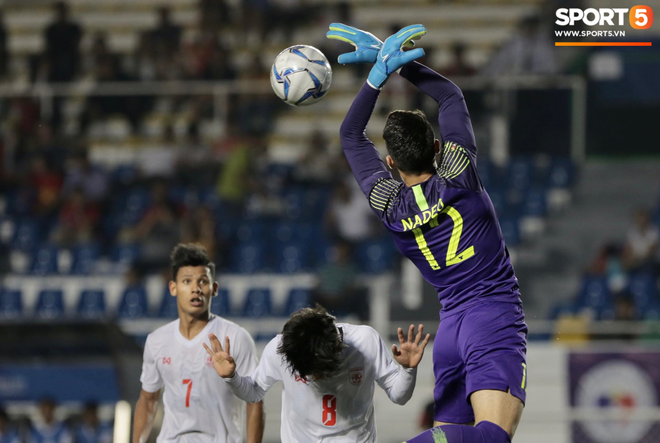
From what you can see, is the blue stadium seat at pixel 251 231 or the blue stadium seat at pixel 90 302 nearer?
the blue stadium seat at pixel 90 302

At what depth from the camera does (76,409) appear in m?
9.16

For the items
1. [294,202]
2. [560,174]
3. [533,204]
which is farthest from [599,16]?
[294,202]

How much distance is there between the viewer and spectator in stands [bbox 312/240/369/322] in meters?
10.4

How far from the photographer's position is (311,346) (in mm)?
3977

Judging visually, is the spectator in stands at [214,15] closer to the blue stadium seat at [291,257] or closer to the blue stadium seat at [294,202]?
the blue stadium seat at [294,202]

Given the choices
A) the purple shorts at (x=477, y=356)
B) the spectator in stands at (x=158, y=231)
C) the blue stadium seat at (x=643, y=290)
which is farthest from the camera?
the spectator in stands at (x=158, y=231)

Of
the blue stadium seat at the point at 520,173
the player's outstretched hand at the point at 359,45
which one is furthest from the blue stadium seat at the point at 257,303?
the player's outstretched hand at the point at 359,45

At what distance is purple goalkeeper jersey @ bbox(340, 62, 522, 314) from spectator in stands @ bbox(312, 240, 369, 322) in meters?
5.99

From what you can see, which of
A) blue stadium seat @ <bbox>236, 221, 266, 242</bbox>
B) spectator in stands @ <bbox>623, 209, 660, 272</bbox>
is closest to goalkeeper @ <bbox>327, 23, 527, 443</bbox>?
spectator in stands @ <bbox>623, 209, 660, 272</bbox>

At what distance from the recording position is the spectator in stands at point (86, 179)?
41.3ft

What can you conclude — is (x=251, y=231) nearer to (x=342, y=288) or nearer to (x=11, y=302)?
(x=342, y=288)

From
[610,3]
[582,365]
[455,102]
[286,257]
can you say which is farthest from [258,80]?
[455,102]

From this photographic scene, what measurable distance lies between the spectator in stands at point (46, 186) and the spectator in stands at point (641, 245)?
817 centimetres

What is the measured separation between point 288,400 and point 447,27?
40.9ft
